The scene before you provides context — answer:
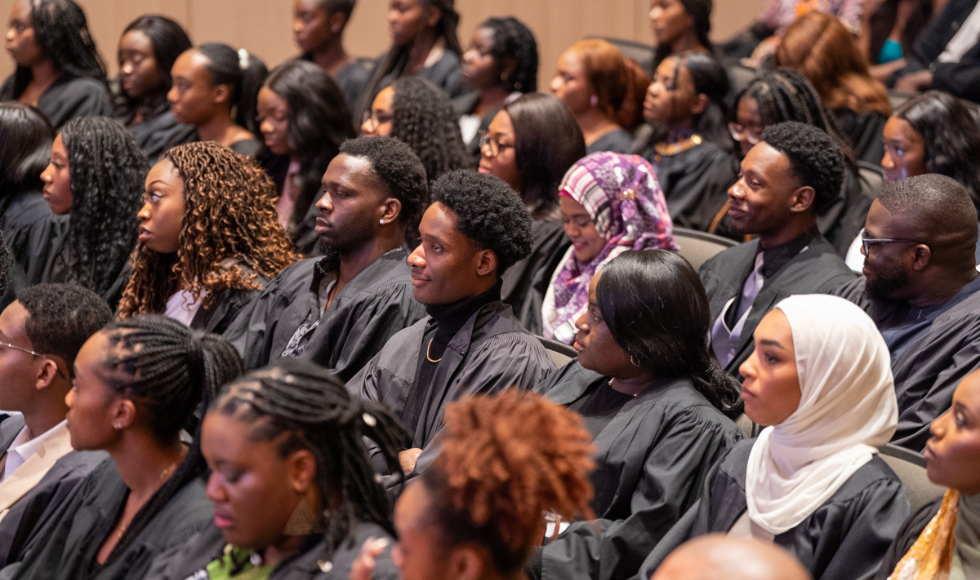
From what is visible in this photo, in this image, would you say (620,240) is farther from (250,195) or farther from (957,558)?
(957,558)

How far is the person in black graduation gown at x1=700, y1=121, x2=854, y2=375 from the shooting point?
140 inches

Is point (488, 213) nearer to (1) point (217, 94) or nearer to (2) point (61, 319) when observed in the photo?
(2) point (61, 319)

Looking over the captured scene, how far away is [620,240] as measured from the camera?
3.65 meters

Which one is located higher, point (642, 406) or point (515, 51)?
point (642, 406)

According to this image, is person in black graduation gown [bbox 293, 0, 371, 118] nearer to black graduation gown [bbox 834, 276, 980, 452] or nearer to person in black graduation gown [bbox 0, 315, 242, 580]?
black graduation gown [bbox 834, 276, 980, 452]

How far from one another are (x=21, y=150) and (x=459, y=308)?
7.90ft

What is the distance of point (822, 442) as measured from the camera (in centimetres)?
212

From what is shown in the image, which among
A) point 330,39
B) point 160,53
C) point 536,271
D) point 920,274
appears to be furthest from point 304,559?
point 330,39

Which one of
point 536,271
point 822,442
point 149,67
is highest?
point 822,442

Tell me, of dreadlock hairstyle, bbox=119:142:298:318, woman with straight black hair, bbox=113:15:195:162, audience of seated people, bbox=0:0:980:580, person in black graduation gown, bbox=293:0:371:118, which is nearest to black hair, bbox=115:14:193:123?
woman with straight black hair, bbox=113:15:195:162

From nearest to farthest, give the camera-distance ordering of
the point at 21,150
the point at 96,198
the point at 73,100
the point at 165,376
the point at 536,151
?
the point at 165,376 → the point at 96,198 → the point at 536,151 → the point at 21,150 → the point at 73,100

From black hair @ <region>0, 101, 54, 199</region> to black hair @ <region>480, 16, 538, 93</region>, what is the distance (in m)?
2.36

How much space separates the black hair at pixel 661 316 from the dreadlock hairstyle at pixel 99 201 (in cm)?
225

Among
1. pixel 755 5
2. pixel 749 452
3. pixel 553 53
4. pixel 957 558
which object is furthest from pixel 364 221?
pixel 755 5
